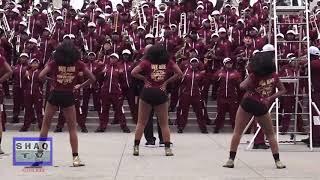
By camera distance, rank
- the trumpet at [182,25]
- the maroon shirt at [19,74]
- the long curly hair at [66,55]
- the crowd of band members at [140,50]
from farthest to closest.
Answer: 1. the trumpet at [182,25]
2. the maroon shirt at [19,74]
3. the crowd of band members at [140,50]
4. the long curly hair at [66,55]

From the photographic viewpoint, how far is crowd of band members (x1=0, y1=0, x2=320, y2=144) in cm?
1523

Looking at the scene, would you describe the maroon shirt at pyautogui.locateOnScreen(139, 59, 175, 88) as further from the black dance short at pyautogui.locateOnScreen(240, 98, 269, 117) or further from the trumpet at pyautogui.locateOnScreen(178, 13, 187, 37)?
the trumpet at pyautogui.locateOnScreen(178, 13, 187, 37)

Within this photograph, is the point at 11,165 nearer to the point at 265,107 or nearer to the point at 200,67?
the point at 265,107

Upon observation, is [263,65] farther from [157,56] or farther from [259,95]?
[157,56]

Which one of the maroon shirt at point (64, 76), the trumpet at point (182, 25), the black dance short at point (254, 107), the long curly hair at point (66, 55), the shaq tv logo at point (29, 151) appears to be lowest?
the shaq tv logo at point (29, 151)

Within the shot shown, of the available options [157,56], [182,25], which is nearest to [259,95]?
[157,56]

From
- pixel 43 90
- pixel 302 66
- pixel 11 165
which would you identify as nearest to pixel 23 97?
pixel 43 90

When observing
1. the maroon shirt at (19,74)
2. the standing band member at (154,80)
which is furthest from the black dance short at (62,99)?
the maroon shirt at (19,74)

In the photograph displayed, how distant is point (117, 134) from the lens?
14820mm

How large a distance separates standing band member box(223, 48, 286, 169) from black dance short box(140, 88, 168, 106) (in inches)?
63.0

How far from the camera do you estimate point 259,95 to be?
930 cm

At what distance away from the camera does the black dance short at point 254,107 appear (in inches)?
362

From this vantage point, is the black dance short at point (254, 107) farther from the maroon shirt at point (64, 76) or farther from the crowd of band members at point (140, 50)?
the maroon shirt at point (64, 76)

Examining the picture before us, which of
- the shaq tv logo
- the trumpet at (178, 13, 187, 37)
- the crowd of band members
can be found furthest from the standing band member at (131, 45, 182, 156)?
the trumpet at (178, 13, 187, 37)
